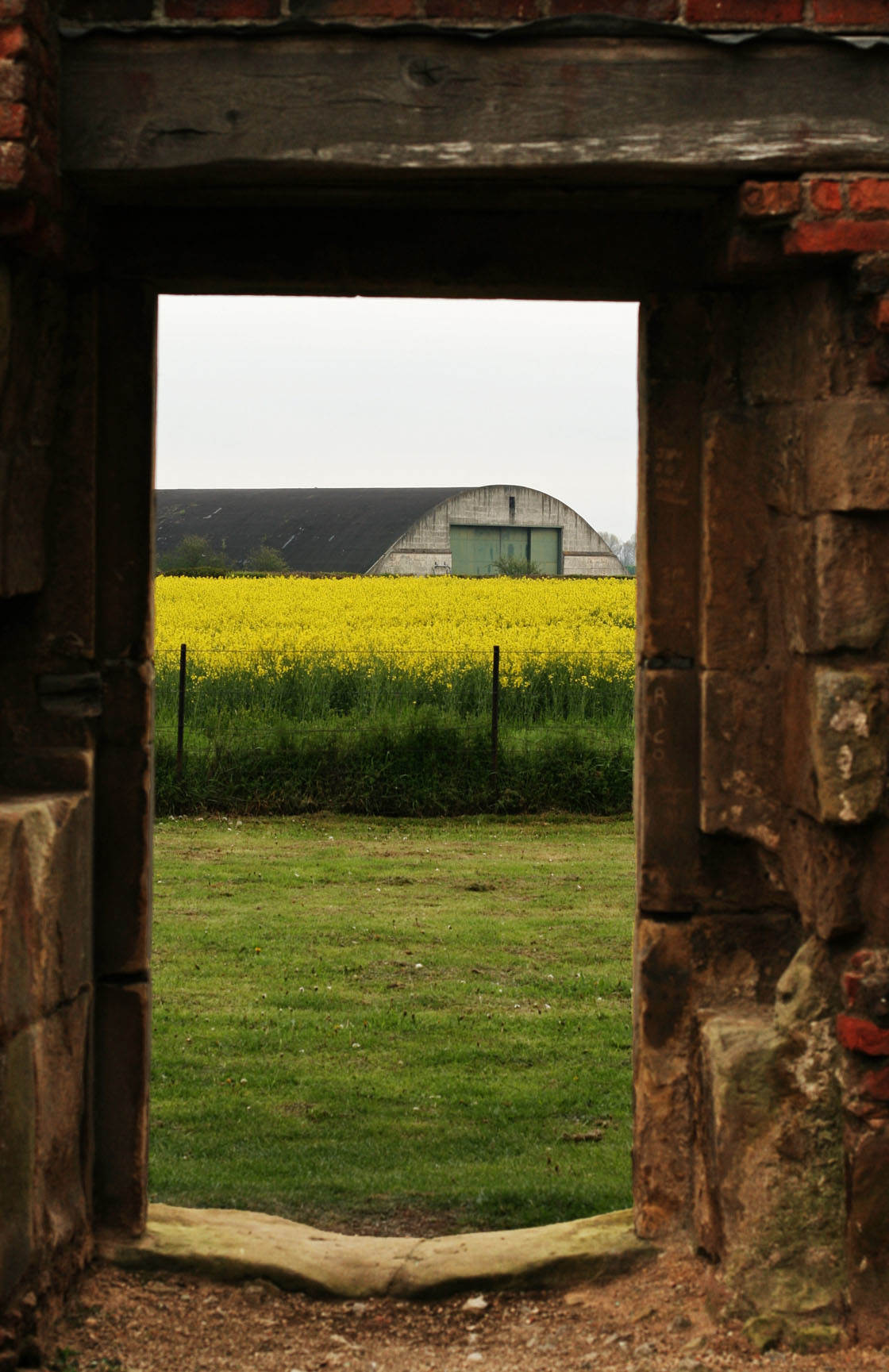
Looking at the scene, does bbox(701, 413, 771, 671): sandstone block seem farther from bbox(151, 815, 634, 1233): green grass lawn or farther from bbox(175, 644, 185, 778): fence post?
bbox(175, 644, 185, 778): fence post

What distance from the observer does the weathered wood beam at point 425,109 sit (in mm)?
3320

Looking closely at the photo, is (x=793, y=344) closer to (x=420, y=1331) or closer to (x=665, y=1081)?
(x=665, y=1081)

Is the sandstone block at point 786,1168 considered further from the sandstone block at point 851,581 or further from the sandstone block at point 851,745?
the sandstone block at point 851,581

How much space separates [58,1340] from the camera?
136 inches

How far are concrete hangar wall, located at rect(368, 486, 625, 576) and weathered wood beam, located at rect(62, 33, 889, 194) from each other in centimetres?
3700

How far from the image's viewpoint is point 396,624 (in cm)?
1692

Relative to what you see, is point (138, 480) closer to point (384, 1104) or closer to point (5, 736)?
point (5, 736)

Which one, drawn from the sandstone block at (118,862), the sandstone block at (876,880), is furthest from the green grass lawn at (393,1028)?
the sandstone block at (876,880)

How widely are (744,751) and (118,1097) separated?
190cm

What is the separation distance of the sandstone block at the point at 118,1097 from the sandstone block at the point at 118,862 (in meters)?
0.08

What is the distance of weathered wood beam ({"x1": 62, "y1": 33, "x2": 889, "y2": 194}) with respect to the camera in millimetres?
3320

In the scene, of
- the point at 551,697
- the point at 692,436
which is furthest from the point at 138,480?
the point at 551,697

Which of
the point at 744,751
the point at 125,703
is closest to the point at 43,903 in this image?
the point at 125,703

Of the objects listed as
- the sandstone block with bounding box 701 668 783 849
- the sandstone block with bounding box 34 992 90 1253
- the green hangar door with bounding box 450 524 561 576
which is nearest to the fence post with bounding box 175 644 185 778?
the sandstone block with bounding box 34 992 90 1253
